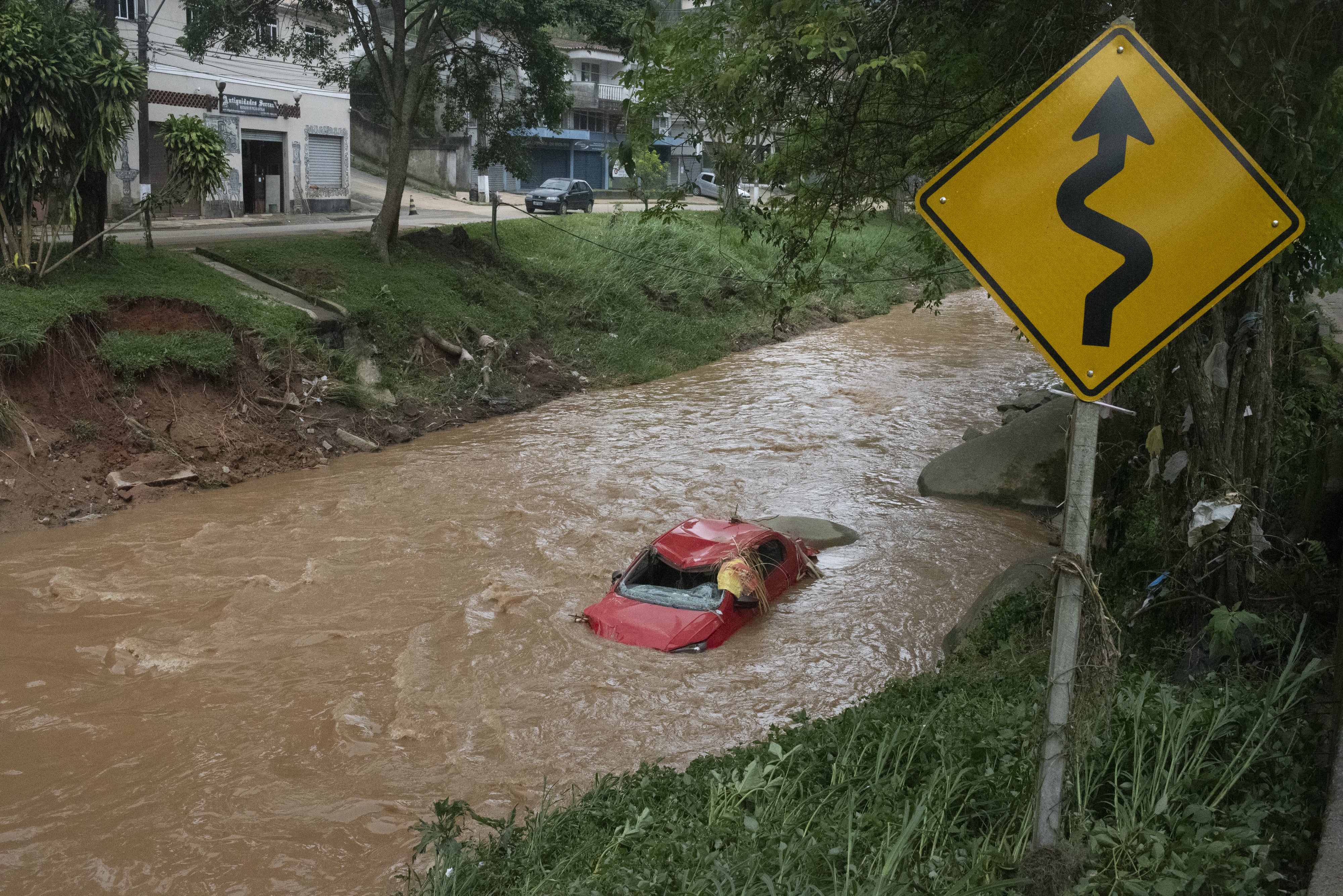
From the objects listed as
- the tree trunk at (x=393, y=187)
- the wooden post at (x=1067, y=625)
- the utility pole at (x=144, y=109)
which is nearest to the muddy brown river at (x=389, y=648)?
the wooden post at (x=1067, y=625)

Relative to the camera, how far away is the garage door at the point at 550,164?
5541 centimetres

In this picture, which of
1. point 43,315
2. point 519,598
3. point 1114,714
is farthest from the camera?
point 43,315

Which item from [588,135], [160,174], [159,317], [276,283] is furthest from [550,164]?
[159,317]

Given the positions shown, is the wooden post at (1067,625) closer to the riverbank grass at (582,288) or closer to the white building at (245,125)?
the riverbank grass at (582,288)

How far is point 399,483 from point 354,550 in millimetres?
3020

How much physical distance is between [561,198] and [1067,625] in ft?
122

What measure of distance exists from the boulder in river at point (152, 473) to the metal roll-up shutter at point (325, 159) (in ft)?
→ 73.8

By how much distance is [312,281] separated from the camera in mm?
21234

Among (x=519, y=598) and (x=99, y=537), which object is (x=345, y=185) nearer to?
(x=99, y=537)

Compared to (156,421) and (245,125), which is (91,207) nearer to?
(156,421)

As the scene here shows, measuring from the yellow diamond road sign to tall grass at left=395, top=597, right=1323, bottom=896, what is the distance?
1.29 meters

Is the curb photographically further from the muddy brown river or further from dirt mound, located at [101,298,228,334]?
the muddy brown river

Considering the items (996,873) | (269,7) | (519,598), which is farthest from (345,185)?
(996,873)

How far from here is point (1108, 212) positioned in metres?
3.19
